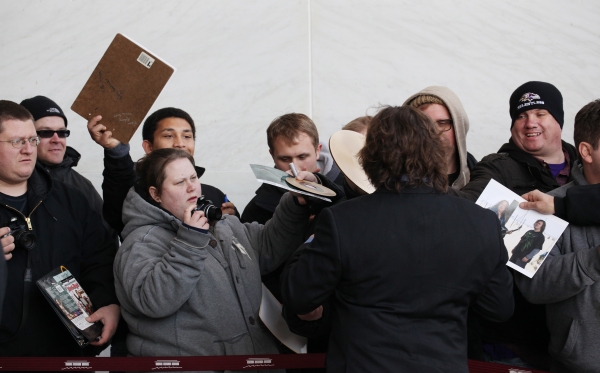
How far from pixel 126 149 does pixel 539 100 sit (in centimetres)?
193

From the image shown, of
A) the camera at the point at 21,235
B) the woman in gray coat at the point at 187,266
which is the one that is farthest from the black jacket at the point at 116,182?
the camera at the point at 21,235

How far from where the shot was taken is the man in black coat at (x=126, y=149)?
10.8 feet

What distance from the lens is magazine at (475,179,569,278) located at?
2705 millimetres

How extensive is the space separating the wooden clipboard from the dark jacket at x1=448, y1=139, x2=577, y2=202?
4.77ft

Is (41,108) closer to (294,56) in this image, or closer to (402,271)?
(294,56)

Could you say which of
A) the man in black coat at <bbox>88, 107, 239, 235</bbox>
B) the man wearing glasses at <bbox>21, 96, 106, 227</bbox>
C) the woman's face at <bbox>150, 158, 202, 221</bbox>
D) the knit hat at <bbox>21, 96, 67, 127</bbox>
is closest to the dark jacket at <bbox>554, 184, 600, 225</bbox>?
the woman's face at <bbox>150, 158, 202, 221</bbox>

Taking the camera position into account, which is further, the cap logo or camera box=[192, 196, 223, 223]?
the cap logo

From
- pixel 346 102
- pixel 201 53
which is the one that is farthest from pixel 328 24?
pixel 201 53

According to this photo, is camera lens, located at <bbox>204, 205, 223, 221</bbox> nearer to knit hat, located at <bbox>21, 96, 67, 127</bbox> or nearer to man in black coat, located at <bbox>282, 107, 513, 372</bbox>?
man in black coat, located at <bbox>282, 107, 513, 372</bbox>

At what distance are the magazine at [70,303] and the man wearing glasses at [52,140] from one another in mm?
1072

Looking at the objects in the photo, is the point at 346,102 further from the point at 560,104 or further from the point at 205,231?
the point at 205,231

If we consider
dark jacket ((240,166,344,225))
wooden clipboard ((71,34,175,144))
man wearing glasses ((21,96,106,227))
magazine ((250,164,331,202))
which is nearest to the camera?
magazine ((250,164,331,202))

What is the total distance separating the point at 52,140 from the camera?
3885 mm

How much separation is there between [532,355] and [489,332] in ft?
0.65
